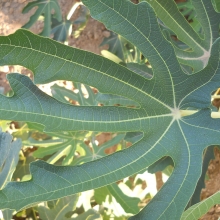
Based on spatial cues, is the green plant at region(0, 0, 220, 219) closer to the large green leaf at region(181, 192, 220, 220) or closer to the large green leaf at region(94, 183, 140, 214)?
the large green leaf at region(181, 192, 220, 220)

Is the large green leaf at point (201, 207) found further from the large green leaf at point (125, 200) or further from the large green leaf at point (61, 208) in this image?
the large green leaf at point (61, 208)

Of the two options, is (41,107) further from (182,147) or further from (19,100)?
(182,147)

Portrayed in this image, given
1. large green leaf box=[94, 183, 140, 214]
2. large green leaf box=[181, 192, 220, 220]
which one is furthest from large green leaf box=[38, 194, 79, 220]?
large green leaf box=[181, 192, 220, 220]

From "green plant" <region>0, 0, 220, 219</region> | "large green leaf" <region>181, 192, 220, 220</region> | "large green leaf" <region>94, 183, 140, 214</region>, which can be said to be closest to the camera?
"green plant" <region>0, 0, 220, 219</region>

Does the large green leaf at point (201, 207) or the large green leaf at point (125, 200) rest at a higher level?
the large green leaf at point (125, 200)

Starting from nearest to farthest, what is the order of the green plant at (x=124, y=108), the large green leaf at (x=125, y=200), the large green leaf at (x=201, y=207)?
the green plant at (x=124, y=108), the large green leaf at (x=201, y=207), the large green leaf at (x=125, y=200)

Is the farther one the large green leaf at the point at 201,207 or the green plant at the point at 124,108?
the large green leaf at the point at 201,207

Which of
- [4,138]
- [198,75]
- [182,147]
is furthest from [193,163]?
[4,138]

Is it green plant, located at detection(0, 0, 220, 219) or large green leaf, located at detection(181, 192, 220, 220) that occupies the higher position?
green plant, located at detection(0, 0, 220, 219)

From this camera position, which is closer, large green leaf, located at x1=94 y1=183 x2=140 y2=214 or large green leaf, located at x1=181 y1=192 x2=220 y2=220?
large green leaf, located at x1=181 y1=192 x2=220 y2=220

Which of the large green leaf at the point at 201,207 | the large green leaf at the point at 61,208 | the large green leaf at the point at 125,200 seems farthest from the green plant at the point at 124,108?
the large green leaf at the point at 61,208
